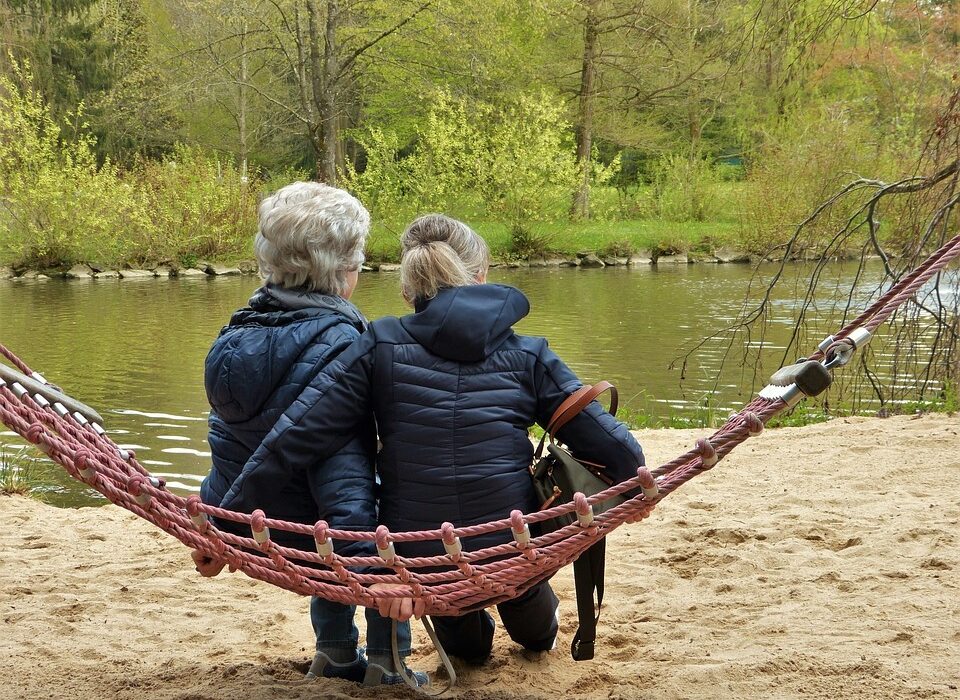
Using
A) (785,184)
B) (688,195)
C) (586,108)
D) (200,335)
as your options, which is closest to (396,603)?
(200,335)

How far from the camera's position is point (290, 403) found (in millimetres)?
2322

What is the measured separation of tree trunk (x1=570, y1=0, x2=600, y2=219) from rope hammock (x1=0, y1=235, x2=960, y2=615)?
21.7m

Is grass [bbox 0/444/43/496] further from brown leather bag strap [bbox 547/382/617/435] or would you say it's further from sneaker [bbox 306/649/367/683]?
brown leather bag strap [bbox 547/382/617/435]

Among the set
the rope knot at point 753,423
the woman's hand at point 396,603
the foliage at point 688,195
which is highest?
the foliage at point 688,195

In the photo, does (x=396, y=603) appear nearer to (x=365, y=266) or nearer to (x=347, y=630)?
A: (x=347, y=630)

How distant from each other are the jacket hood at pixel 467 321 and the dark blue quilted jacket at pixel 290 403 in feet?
0.74

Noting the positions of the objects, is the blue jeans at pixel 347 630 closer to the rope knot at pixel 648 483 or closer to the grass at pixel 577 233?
the rope knot at pixel 648 483

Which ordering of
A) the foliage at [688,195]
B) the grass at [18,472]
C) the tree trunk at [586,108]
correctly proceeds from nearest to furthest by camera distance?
the grass at [18,472]
the tree trunk at [586,108]
the foliage at [688,195]

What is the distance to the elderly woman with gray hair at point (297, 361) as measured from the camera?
2316 millimetres

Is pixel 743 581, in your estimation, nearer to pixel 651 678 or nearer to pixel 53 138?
pixel 651 678

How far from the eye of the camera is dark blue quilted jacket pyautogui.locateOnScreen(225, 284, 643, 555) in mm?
2256

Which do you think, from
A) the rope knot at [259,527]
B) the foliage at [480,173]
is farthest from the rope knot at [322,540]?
the foliage at [480,173]

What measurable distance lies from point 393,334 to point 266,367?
307mm

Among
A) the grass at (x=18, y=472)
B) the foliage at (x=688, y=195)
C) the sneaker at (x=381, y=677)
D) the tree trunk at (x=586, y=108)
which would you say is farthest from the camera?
the foliage at (x=688, y=195)
